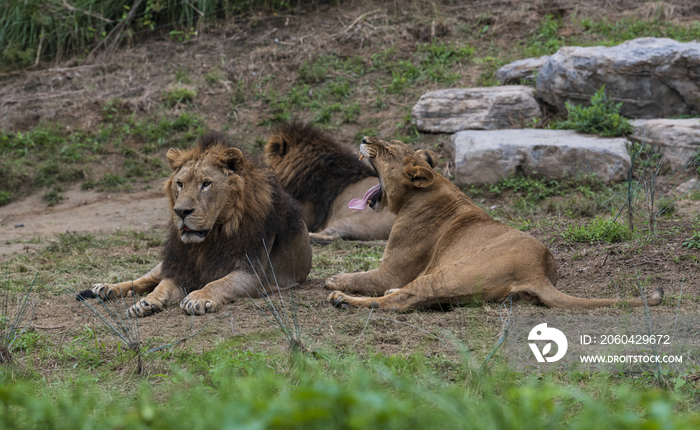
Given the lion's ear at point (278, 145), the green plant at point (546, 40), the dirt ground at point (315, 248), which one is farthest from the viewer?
the green plant at point (546, 40)

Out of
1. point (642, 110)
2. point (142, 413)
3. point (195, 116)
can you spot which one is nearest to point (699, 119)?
point (642, 110)

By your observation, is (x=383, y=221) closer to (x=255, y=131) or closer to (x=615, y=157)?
(x=615, y=157)

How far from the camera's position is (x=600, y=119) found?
934 cm

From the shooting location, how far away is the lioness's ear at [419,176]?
5.27 meters

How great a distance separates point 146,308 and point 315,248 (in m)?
3.07

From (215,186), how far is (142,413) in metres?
3.75

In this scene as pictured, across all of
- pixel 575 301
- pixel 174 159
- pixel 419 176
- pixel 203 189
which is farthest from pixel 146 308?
pixel 575 301

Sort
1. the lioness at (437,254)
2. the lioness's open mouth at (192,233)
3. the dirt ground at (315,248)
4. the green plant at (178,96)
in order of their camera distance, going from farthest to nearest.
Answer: the green plant at (178,96)
the lioness's open mouth at (192,233)
the lioness at (437,254)
the dirt ground at (315,248)

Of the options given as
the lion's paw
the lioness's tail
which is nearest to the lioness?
the lioness's tail

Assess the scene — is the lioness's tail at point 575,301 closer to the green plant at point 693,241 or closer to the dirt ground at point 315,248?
the dirt ground at point 315,248

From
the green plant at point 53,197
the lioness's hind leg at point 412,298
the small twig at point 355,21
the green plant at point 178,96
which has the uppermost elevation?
the small twig at point 355,21

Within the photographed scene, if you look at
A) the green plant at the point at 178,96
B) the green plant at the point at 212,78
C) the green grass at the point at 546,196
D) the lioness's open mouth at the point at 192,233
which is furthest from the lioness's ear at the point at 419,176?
the green plant at the point at 212,78

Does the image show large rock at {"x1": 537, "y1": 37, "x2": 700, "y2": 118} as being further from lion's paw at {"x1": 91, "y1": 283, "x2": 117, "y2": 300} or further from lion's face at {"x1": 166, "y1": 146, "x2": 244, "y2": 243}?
lion's paw at {"x1": 91, "y1": 283, "x2": 117, "y2": 300}

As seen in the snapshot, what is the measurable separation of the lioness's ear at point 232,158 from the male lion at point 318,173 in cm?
290
